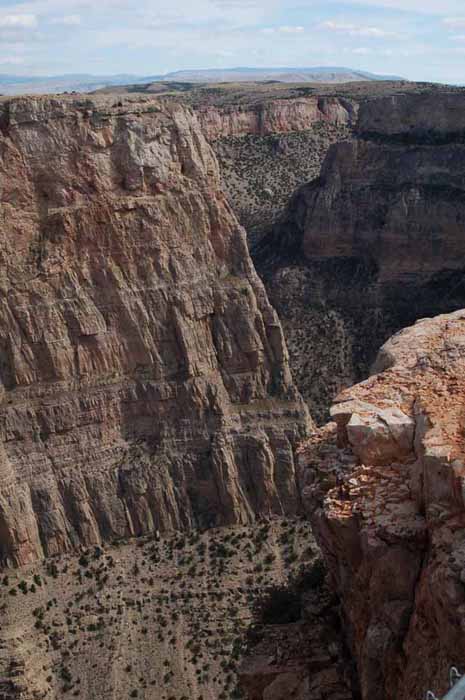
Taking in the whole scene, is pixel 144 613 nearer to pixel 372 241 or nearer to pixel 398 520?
pixel 398 520

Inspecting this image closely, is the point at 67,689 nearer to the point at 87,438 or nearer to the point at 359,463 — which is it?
the point at 87,438

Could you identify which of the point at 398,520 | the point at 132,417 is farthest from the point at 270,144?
the point at 398,520

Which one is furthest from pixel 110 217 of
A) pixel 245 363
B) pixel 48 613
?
pixel 48 613

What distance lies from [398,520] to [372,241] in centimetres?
5292

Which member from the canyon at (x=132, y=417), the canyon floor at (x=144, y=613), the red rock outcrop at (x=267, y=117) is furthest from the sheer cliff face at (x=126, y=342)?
the red rock outcrop at (x=267, y=117)

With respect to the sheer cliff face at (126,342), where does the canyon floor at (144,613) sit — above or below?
below

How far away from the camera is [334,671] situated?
43.7 feet

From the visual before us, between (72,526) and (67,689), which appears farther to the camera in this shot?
(72,526)

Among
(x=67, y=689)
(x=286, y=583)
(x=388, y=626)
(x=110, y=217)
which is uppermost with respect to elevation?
(x=110, y=217)

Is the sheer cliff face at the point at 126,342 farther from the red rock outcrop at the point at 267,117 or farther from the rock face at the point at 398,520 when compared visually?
the red rock outcrop at the point at 267,117

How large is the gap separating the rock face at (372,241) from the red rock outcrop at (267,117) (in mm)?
32855

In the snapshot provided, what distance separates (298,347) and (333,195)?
1522cm

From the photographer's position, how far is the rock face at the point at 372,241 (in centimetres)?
5672

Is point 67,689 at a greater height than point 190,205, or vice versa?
point 190,205
